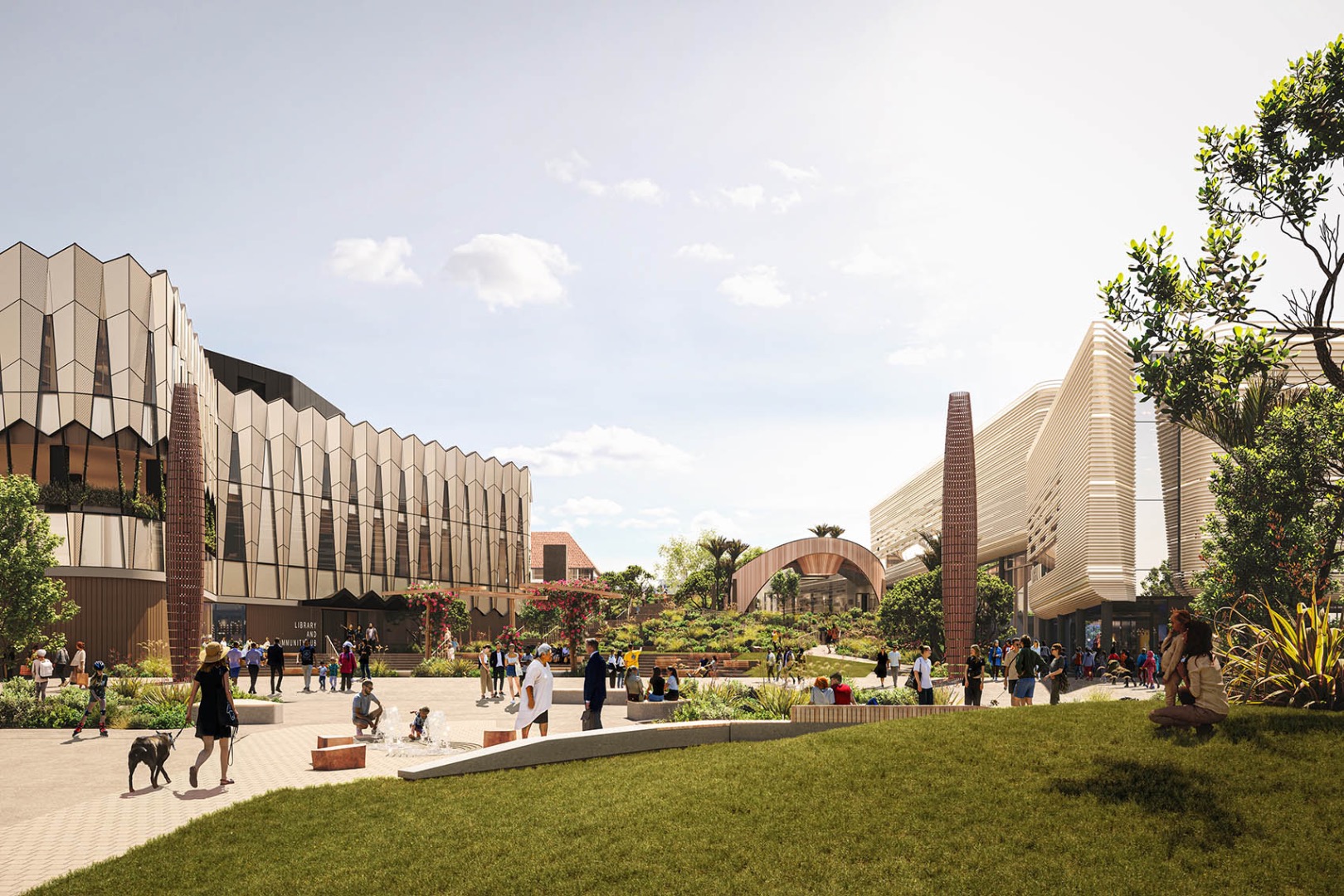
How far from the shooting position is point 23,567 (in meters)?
26.4

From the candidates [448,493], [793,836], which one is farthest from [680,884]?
[448,493]

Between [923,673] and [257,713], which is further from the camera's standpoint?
[257,713]

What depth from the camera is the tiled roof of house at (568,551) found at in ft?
406

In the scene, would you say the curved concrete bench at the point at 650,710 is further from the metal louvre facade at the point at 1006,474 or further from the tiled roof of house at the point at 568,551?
the tiled roof of house at the point at 568,551

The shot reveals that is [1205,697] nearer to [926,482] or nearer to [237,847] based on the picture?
[237,847]

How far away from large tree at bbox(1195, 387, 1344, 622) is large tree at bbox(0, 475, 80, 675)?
3312cm

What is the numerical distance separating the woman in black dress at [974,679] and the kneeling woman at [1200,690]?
28.7 feet

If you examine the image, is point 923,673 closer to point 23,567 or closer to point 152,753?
point 152,753

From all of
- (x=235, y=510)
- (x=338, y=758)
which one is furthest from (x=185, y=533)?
(x=235, y=510)

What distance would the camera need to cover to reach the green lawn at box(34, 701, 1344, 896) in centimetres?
733

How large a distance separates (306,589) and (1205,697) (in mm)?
48356

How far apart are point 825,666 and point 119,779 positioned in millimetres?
29403

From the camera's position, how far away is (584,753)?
12336mm

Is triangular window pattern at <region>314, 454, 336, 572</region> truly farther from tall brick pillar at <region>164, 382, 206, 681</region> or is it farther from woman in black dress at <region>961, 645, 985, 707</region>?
woman in black dress at <region>961, 645, 985, 707</region>
